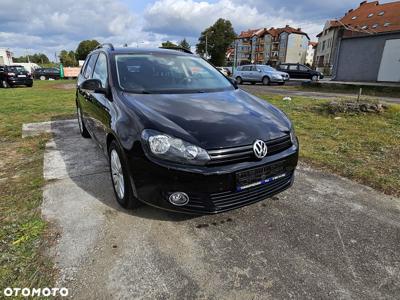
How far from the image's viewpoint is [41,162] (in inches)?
→ 174

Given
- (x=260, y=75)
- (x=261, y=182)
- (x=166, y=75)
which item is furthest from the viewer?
(x=260, y=75)

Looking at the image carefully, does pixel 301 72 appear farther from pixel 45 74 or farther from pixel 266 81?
pixel 45 74

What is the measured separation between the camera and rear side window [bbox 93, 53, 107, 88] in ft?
11.7

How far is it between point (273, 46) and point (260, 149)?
8722 cm

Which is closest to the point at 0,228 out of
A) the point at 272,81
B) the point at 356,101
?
the point at 356,101

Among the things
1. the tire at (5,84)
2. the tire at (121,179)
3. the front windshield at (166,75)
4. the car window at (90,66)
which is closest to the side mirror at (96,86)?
the front windshield at (166,75)

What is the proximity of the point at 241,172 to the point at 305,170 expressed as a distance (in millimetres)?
2110

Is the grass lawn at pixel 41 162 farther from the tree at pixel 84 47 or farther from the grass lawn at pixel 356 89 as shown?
the tree at pixel 84 47

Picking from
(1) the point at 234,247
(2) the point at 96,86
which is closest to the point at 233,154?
(1) the point at 234,247

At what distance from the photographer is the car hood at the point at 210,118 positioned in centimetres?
248

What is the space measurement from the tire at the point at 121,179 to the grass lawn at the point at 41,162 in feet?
2.42

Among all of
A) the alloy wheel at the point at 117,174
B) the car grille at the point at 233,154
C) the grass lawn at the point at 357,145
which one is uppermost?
the car grille at the point at 233,154

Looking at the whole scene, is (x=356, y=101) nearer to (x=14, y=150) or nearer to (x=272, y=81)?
(x=14, y=150)

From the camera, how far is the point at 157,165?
238cm
